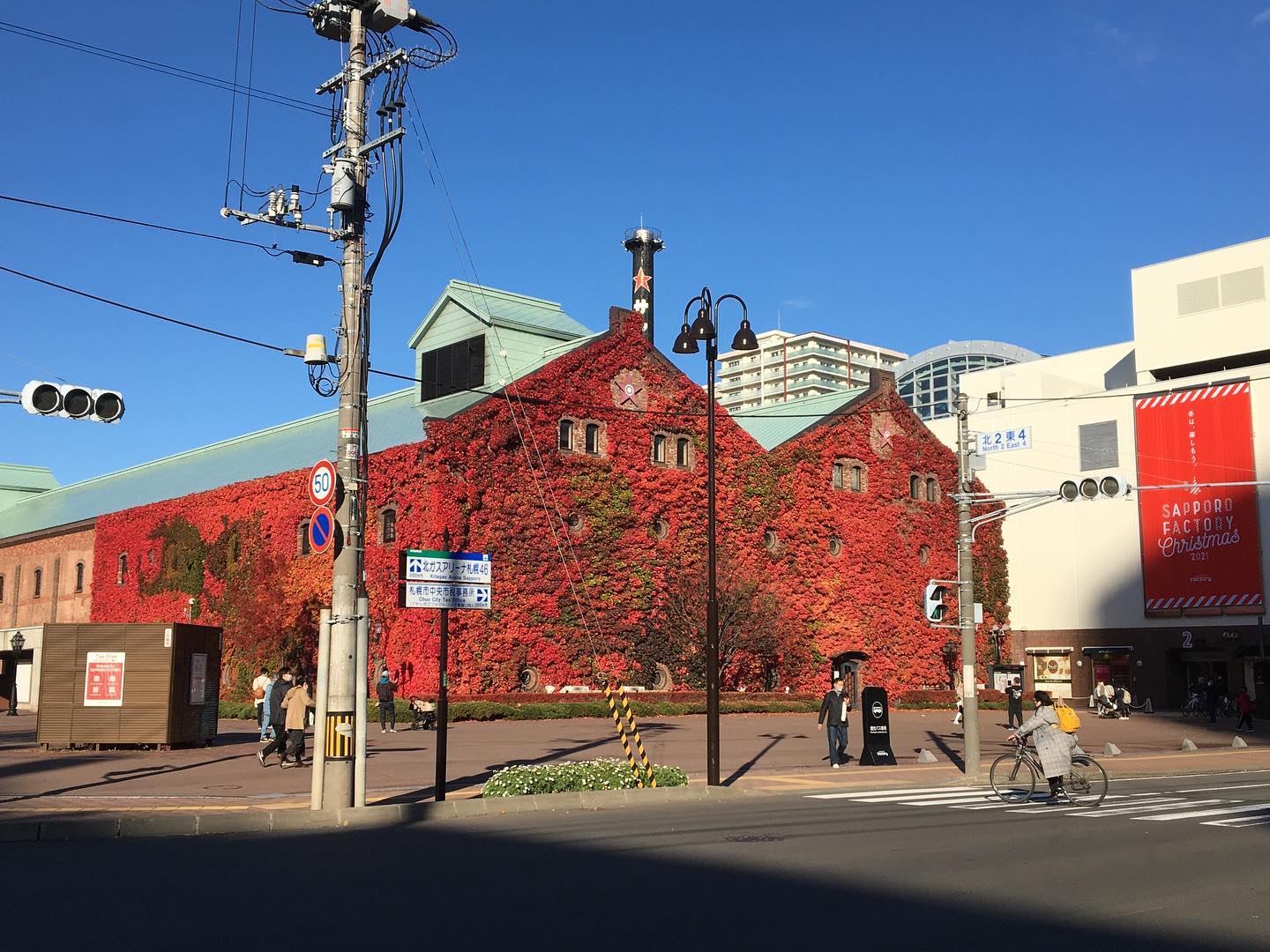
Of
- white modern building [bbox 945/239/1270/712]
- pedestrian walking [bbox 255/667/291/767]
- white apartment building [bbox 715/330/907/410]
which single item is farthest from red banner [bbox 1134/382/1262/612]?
white apartment building [bbox 715/330/907/410]

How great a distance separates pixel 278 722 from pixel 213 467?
39164 millimetres

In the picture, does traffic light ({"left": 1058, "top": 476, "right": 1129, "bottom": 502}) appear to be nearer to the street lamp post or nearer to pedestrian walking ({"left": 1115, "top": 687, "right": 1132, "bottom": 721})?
pedestrian walking ({"left": 1115, "top": 687, "right": 1132, "bottom": 721})

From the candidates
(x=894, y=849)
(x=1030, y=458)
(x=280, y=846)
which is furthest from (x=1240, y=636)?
(x=280, y=846)

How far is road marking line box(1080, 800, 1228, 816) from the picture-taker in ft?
53.1

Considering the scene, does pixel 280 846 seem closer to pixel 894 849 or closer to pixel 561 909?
pixel 561 909

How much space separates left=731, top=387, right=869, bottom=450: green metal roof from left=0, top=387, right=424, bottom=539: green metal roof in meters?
14.9

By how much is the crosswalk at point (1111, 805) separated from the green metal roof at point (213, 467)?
27.7 metres

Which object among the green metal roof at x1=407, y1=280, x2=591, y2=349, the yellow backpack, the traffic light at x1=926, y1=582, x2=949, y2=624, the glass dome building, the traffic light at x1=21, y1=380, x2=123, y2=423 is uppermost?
the glass dome building

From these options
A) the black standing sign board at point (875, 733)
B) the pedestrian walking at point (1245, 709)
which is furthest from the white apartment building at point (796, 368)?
the black standing sign board at point (875, 733)

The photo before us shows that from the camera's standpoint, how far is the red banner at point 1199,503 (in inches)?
1997

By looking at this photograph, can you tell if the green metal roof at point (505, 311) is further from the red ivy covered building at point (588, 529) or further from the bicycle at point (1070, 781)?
the bicycle at point (1070, 781)

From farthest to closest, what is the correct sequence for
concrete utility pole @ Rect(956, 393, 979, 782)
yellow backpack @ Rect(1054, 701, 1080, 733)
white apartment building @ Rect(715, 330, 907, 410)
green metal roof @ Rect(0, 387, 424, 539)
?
white apartment building @ Rect(715, 330, 907, 410) < green metal roof @ Rect(0, 387, 424, 539) < concrete utility pole @ Rect(956, 393, 979, 782) < yellow backpack @ Rect(1054, 701, 1080, 733)

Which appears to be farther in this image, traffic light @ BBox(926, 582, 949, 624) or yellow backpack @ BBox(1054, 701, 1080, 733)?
traffic light @ BBox(926, 582, 949, 624)

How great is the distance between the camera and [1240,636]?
2000 inches
